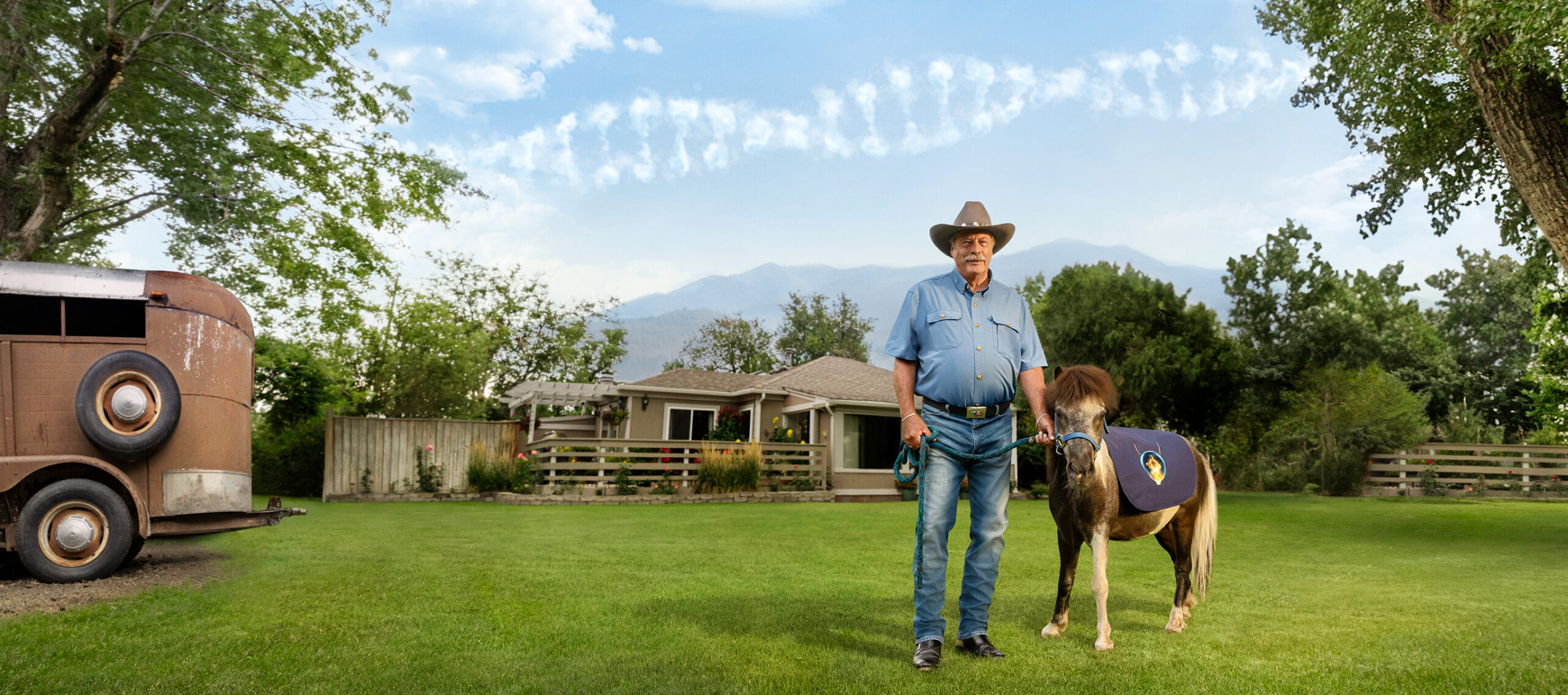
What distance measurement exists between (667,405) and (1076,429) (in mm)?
19451

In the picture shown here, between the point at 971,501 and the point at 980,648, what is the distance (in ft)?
2.22

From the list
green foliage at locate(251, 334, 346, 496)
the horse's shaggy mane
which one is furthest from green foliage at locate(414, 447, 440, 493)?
the horse's shaggy mane

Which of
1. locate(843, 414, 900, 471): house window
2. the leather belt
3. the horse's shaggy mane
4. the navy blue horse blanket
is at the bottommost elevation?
locate(843, 414, 900, 471): house window

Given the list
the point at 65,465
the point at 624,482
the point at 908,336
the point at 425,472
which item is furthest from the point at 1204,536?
the point at 425,472

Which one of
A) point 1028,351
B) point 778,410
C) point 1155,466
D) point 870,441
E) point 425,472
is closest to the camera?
point 1028,351

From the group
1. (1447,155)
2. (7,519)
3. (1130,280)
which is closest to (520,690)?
(7,519)

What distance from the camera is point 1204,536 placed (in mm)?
4797

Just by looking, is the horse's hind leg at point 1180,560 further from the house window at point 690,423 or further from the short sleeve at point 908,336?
the house window at point 690,423

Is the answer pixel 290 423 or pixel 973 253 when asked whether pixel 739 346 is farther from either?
pixel 973 253

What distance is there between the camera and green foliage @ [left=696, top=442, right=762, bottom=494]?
17922 mm

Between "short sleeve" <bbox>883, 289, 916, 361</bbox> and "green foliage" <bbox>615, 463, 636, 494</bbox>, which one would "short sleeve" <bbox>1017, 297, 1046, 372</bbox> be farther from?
"green foliage" <bbox>615, 463, 636, 494</bbox>

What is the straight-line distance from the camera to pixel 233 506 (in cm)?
662

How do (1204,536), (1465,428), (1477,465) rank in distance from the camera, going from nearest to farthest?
(1204,536)
(1477,465)
(1465,428)

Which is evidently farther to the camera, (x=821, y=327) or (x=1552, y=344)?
(x=821, y=327)
